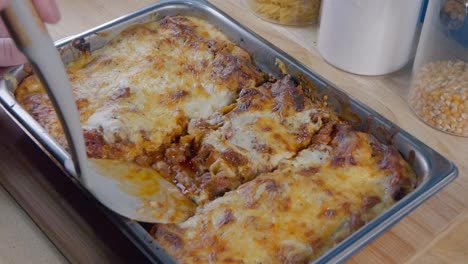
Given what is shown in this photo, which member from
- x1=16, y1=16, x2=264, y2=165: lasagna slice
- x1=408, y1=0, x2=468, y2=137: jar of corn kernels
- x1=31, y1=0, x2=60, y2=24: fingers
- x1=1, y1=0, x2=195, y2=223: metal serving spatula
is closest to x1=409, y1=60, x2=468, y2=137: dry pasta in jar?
x1=408, y1=0, x2=468, y2=137: jar of corn kernels

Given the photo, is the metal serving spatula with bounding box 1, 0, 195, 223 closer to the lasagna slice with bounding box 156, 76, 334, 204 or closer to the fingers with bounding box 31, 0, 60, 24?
the lasagna slice with bounding box 156, 76, 334, 204

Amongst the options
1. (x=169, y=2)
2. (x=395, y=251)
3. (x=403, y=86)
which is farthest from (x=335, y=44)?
(x=395, y=251)

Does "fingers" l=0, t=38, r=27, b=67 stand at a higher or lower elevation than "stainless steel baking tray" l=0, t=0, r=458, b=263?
higher

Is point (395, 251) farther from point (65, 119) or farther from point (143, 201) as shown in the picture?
point (65, 119)

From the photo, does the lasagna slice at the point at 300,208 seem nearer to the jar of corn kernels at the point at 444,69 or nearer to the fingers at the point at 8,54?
the jar of corn kernels at the point at 444,69

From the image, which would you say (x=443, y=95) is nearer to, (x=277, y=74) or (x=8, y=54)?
(x=277, y=74)
